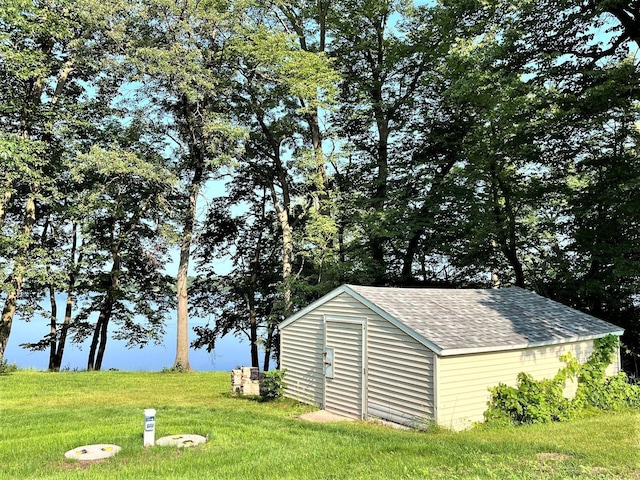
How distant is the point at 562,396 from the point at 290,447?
679cm

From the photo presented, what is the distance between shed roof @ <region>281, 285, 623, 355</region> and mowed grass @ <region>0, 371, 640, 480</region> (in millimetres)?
1741

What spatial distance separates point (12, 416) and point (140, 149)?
1392 cm

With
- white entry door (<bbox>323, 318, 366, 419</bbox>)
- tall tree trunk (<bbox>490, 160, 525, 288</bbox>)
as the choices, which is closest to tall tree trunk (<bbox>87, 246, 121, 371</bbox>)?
white entry door (<bbox>323, 318, 366, 419</bbox>)

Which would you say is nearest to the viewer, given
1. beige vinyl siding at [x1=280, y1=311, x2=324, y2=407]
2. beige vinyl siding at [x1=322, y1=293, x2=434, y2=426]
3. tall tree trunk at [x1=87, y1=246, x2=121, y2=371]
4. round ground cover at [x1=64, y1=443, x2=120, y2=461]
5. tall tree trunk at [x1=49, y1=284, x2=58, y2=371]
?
round ground cover at [x1=64, y1=443, x2=120, y2=461]

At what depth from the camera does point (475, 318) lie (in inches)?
444

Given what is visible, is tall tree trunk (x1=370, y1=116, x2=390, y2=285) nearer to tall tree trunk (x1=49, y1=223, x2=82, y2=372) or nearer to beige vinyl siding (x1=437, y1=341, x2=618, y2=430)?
beige vinyl siding (x1=437, y1=341, x2=618, y2=430)

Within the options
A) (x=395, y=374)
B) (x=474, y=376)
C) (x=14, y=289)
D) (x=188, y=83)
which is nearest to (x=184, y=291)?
(x=14, y=289)

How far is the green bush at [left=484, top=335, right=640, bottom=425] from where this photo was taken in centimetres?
967

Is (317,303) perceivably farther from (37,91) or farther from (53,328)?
(53,328)

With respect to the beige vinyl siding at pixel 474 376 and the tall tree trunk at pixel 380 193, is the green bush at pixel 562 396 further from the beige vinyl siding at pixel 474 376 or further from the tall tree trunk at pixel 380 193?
the tall tree trunk at pixel 380 193

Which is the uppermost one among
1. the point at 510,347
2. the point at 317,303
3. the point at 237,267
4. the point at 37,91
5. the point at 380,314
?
the point at 37,91

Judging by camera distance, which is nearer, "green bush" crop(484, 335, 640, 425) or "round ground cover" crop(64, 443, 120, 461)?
"round ground cover" crop(64, 443, 120, 461)

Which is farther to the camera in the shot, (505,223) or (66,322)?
(66,322)

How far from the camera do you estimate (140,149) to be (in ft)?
71.0
